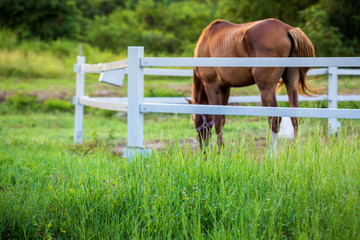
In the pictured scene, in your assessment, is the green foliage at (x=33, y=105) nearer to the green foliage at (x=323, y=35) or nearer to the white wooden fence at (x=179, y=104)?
the white wooden fence at (x=179, y=104)

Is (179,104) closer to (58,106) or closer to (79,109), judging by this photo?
(79,109)

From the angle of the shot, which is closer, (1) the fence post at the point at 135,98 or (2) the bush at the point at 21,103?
(1) the fence post at the point at 135,98

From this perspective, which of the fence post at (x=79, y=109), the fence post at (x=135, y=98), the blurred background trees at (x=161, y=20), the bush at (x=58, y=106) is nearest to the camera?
the fence post at (x=135, y=98)

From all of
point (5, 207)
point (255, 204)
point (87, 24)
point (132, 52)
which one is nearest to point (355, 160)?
point (255, 204)

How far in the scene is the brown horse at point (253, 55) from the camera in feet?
15.5

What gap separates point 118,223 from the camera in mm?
2768

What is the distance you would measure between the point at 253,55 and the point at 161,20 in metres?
23.4

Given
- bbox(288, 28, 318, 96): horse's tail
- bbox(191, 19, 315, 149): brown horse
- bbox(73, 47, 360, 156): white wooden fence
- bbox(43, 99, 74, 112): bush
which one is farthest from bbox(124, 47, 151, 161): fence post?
bbox(43, 99, 74, 112): bush

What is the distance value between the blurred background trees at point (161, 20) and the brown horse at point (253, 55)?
10053mm

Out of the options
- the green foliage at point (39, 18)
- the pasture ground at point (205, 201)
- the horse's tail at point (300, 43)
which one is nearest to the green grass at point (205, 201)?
the pasture ground at point (205, 201)

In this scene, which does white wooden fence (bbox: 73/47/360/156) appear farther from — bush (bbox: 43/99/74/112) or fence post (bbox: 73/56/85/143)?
bush (bbox: 43/99/74/112)

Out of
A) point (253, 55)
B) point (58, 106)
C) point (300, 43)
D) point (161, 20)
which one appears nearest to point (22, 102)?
point (58, 106)

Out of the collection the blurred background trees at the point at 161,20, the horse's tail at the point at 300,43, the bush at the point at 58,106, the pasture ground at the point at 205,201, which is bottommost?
the pasture ground at the point at 205,201

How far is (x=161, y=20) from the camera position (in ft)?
90.0
